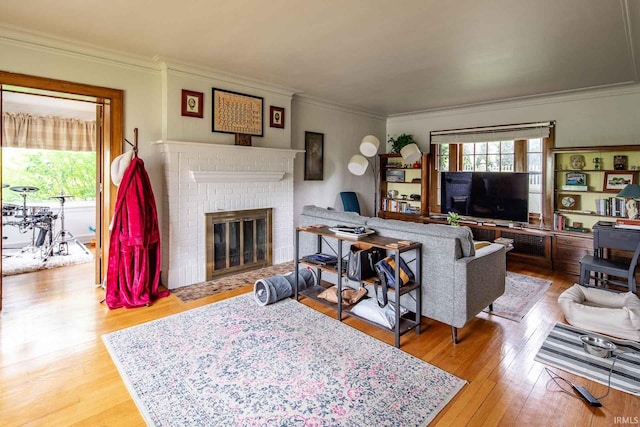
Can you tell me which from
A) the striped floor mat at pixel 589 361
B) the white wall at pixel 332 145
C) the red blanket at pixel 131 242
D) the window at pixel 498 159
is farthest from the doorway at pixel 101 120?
the window at pixel 498 159

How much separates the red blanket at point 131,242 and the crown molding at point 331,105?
8.45ft

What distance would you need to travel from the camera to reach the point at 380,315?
278cm

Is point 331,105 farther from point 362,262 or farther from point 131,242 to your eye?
point 131,242

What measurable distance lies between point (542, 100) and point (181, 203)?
501 cm

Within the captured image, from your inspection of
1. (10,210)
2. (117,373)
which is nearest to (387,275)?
(117,373)

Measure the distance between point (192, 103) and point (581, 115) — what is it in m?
4.98

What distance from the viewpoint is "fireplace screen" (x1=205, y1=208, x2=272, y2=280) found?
13.4 feet

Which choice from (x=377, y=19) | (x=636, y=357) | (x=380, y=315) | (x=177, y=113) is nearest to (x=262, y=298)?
(x=380, y=315)

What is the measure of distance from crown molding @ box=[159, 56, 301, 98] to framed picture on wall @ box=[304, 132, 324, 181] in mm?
826

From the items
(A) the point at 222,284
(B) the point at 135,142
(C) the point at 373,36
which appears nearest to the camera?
(C) the point at 373,36

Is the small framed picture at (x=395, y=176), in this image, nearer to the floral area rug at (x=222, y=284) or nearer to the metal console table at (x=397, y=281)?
the floral area rug at (x=222, y=284)

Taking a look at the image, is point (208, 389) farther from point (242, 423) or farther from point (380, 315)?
point (380, 315)

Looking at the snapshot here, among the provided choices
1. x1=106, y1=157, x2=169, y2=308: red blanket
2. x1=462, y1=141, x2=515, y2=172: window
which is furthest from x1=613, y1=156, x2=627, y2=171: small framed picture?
x1=106, y1=157, x2=169, y2=308: red blanket

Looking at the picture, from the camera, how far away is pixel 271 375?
2174 mm
